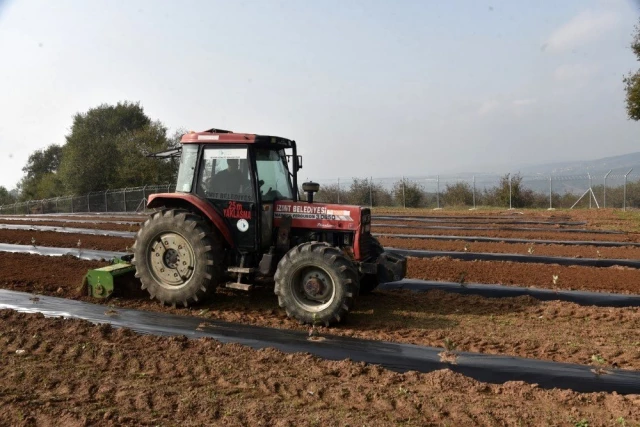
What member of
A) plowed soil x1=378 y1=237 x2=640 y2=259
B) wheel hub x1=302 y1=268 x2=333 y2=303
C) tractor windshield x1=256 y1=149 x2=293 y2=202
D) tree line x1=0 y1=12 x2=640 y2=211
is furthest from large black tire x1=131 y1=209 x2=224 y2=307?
tree line x1=0 y1=12 x2=640 y2=211

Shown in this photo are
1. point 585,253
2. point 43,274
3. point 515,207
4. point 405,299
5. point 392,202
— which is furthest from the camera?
point 392,202

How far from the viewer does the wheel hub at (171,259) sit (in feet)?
22.8

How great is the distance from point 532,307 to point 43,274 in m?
7.83

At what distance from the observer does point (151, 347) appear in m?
5.36

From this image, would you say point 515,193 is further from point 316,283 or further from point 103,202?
point 103,202

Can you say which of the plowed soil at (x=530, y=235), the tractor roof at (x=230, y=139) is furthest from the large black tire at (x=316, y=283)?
the plowed soil at (x=530, y=235)

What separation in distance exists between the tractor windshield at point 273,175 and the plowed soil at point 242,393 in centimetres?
233

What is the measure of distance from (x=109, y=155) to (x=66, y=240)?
28.3 m

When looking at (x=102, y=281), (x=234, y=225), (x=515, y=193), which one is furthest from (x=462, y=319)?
(x=515, y=193)

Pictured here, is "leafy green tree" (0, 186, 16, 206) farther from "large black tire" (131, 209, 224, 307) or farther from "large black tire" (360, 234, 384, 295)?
"large black tire" (360, 234, 384, 295)

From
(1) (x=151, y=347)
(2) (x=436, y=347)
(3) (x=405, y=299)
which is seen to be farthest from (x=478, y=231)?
(1) (x=151, y=347)

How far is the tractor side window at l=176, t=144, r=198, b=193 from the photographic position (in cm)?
703

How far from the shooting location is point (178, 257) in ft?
23.0

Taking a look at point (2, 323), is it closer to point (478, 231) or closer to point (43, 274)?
point (43, 274)
